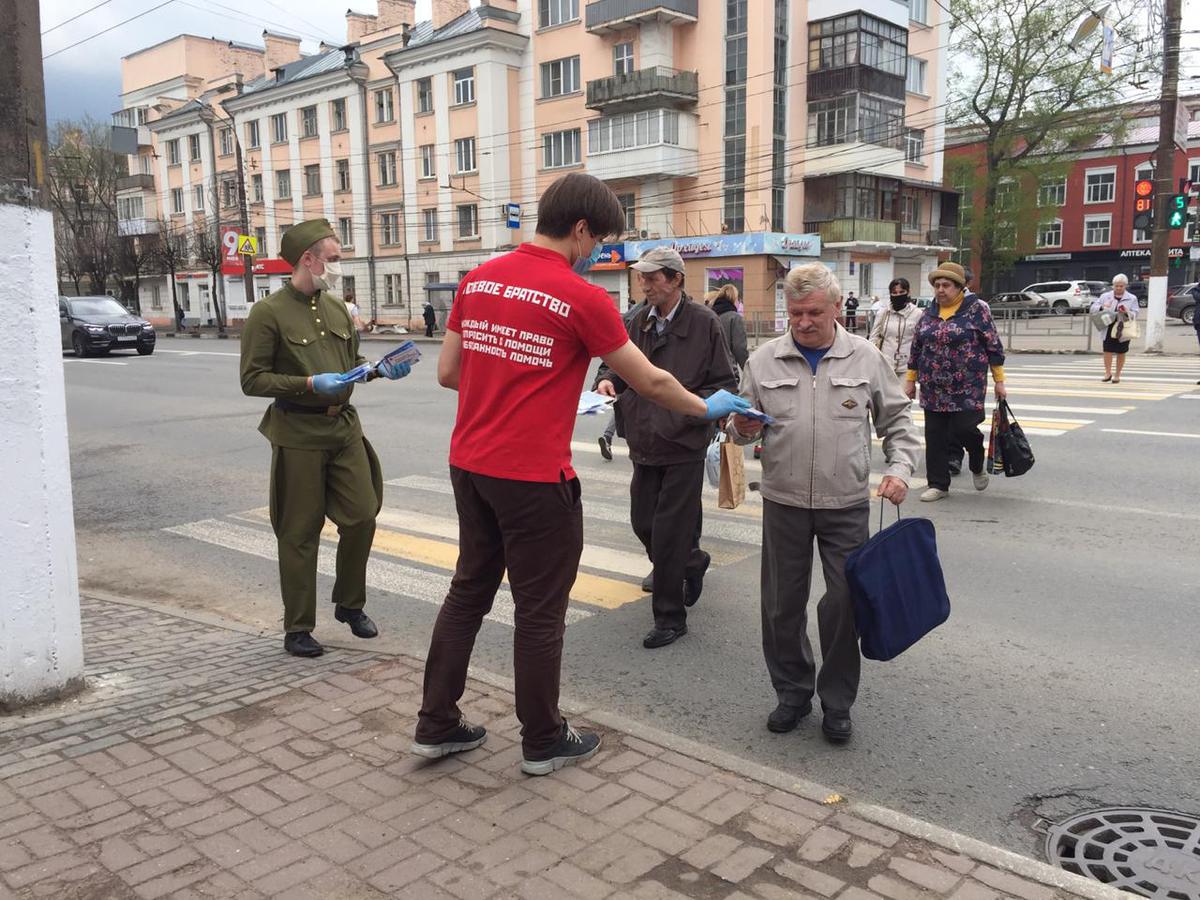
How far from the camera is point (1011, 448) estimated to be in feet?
25.3

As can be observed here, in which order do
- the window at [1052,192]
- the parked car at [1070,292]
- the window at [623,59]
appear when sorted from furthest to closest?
the window at [1052,192] < the parked car at [1070,292] < the window at [623,59]

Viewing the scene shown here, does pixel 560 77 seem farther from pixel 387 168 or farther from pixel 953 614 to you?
pixel 953 614

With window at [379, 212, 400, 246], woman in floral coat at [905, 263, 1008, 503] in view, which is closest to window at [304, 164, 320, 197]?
window at [379, 212, 400, 246]

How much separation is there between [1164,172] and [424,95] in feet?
115

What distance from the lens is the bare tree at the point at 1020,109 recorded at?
1693 inches

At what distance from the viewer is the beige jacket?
12.4ft

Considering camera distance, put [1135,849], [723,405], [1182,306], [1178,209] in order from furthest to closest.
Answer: [1182,306] < [1178,209] < [723,405] < [1135,849]

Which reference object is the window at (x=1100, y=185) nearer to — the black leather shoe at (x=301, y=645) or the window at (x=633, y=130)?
the window at (x=633, y=130)

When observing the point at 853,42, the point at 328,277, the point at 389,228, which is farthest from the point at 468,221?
the point at 328,277

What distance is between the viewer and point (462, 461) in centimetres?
328

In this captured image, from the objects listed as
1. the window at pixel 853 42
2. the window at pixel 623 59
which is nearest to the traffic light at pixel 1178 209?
the window at pixel 853 42

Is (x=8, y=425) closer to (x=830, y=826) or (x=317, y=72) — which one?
(x=830, y=826)

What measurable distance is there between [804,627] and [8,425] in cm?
319

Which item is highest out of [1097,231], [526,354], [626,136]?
[626,136]
